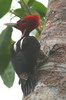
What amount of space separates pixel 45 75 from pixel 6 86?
1.39 ft

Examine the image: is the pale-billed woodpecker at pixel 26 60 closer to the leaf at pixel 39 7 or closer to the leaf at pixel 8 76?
the leaf at pixel 8 76

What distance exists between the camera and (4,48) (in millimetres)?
2334

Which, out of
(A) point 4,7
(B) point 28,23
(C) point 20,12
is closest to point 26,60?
(A) point 4,7

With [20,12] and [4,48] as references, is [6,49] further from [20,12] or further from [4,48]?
[20,12]

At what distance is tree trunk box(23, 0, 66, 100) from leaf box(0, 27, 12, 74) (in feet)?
0.76

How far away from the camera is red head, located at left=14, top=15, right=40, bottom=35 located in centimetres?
295

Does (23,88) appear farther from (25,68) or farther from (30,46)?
(30,46)

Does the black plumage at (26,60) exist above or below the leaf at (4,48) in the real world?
below

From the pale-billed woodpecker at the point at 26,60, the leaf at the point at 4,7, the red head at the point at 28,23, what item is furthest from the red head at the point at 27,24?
the leaf at the point at 4,7

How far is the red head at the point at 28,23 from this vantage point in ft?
9.68

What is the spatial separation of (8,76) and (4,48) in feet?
0.87

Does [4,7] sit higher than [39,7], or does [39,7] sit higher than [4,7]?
[4,7]

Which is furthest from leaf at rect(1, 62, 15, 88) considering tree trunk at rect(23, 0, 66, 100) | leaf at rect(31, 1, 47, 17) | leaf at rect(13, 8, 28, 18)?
leaf at rect(31, 1, 47, 17)

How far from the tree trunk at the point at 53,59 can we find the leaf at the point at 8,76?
0.77 ft
